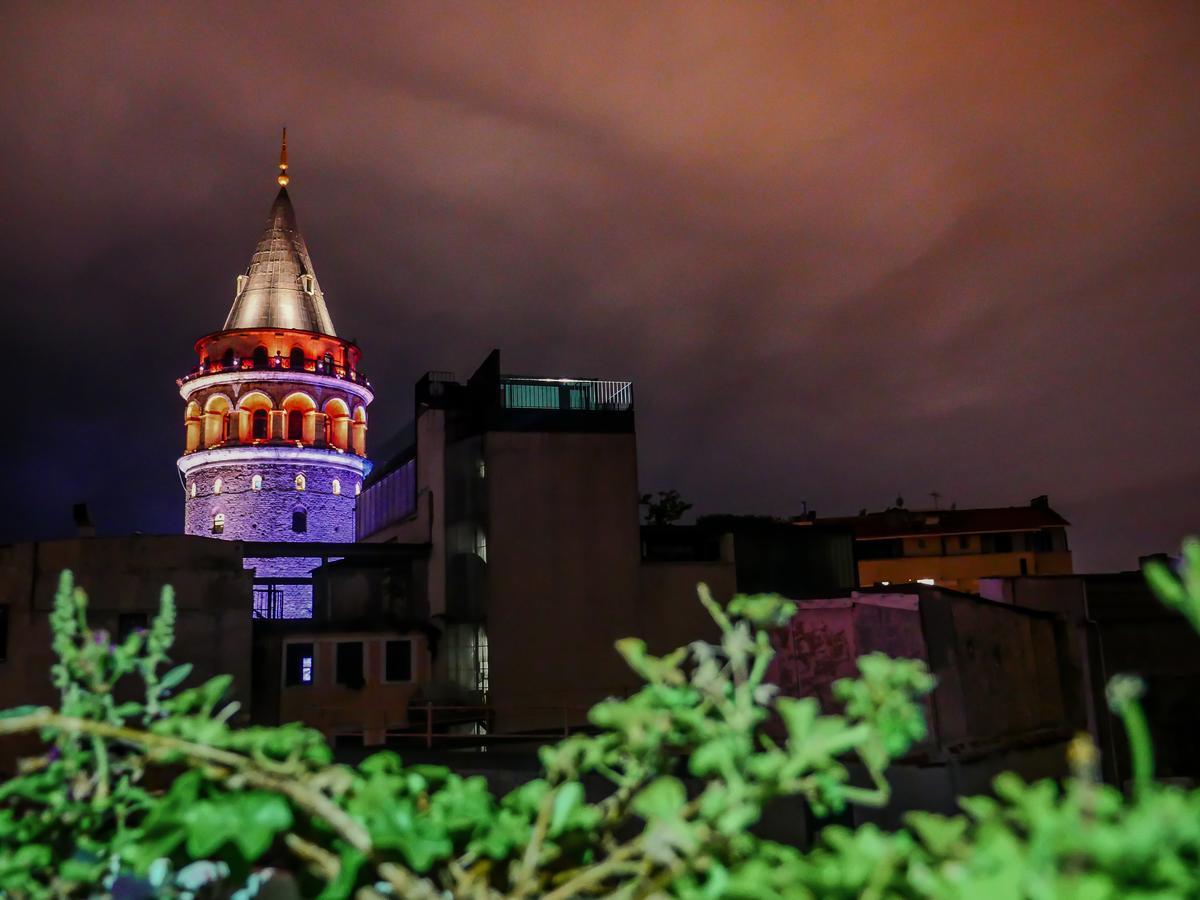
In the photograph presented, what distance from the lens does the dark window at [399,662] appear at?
27594 millimetres

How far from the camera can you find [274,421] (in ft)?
162

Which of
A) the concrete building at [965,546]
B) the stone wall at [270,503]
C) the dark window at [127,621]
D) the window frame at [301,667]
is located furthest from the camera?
the concrete building at [965,546]

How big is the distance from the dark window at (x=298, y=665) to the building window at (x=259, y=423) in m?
25.2

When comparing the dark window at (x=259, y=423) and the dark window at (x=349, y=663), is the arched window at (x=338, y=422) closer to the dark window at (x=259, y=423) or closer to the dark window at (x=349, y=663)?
the dark window at (x=259, y=423)

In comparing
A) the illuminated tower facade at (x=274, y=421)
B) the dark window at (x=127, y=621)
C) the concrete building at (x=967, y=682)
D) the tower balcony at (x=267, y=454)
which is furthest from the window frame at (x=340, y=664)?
the tower balcony at (x=267, y=454)

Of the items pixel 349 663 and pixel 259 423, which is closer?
pixel 349 663

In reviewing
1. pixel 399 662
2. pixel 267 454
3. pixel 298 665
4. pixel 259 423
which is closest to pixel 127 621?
pixel 298 665

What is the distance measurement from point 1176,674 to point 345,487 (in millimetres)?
39676

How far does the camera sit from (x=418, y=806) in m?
2.27

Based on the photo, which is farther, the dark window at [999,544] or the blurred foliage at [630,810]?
the dark window at [999,544]

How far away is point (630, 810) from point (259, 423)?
166ft

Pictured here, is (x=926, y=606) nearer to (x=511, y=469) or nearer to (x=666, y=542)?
(x=511, y=469)

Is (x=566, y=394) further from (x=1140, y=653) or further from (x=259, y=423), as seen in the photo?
(x=259, y=423)

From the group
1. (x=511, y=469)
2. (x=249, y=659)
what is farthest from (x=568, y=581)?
(x=249, y=659)
